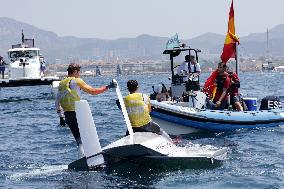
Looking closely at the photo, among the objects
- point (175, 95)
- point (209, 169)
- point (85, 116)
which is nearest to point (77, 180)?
point (85, 116)

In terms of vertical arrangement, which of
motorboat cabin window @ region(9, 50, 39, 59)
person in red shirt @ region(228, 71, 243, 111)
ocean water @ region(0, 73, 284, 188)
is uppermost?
motorboat cabin window @ region(9, 50, 39, 59)

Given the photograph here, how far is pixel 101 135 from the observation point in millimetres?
18875

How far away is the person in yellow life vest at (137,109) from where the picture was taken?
12133 mm

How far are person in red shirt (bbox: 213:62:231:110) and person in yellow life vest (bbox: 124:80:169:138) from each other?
19.1 ft

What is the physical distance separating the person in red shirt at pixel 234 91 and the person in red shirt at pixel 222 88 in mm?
160

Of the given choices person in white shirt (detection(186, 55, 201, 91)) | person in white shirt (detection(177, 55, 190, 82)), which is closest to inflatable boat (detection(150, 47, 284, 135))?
person in white shirt (detection(186, 55, 201, 91))

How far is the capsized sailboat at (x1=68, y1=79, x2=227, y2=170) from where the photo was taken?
36.9ft

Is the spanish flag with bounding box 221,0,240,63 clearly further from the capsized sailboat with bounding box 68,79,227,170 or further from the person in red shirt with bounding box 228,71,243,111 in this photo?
the capsized sailboat with bounding box 68,79,227,170

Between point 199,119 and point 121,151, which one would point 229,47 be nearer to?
point 199,119

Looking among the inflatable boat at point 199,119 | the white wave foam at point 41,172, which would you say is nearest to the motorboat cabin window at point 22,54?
the inflatable boat at point 199,119

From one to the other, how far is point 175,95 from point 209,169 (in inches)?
316

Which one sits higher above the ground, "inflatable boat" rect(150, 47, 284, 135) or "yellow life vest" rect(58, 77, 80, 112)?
"yellow life vest" rect(58, 77, 80, 112)

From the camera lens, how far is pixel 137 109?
12.2 metres

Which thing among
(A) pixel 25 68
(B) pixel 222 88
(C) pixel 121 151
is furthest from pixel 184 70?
(A) pixel 25 68
